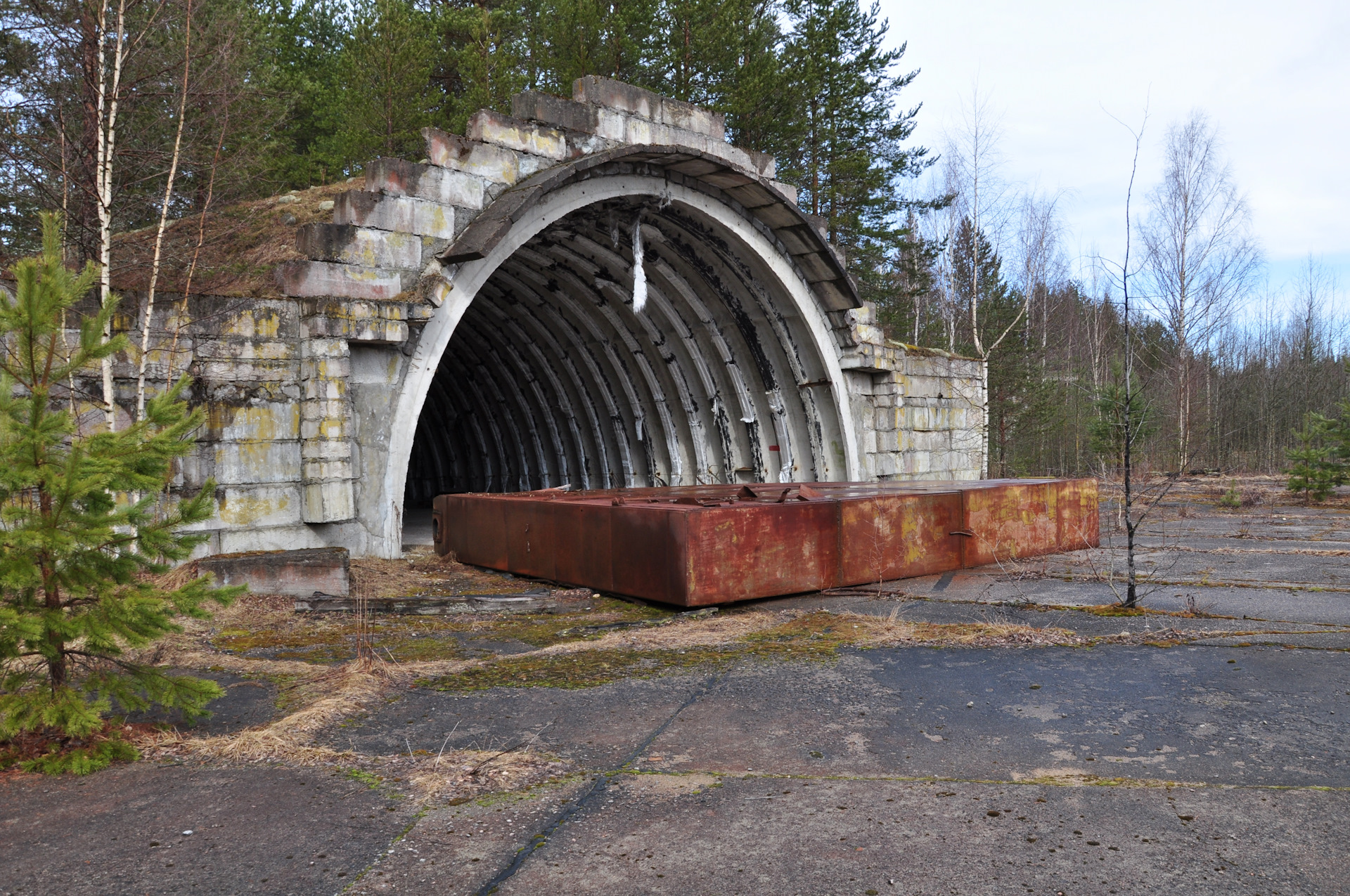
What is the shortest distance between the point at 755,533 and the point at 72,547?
5.07 meters

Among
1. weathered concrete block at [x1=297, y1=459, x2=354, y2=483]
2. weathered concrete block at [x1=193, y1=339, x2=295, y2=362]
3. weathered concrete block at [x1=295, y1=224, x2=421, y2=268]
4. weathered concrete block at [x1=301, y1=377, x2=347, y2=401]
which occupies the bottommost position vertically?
weathered concrete block at [x1=297, y1=459, x2=354, y2=483]

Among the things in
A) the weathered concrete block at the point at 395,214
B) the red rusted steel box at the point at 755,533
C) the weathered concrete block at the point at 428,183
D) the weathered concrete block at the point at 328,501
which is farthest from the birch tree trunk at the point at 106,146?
the red rusted steel box at the point at 755,533

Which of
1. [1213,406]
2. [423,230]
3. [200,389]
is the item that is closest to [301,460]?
[200,389]

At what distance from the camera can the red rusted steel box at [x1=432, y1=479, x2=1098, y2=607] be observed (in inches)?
313

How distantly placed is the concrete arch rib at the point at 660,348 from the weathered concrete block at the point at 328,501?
128 inches

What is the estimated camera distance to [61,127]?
9492 millimetres

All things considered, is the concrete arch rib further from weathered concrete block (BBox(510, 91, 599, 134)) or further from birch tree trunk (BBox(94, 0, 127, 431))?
birch tree trunk (BBox(94, 0, 127, 431))

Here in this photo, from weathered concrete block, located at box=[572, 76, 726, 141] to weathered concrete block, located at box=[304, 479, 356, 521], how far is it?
5979 millimetres

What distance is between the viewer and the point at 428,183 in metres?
11.5

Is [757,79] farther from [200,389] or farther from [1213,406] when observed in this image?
[1213,406]

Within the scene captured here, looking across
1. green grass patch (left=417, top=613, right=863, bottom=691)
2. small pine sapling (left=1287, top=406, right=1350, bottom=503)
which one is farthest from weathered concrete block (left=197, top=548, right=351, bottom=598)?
small pine sapling (left=1287, top=406, right=1350, bottom=503)

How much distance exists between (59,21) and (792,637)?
9829 millimetres

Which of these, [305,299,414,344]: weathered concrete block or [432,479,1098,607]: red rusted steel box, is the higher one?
[305,299,414,344]: weathered concrete block

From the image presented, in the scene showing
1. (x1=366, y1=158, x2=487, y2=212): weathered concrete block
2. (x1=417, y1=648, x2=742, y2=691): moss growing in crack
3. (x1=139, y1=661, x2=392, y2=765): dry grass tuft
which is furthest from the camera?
(x1=366, y1=158, x2=487, y2=212): weathered concrete block
